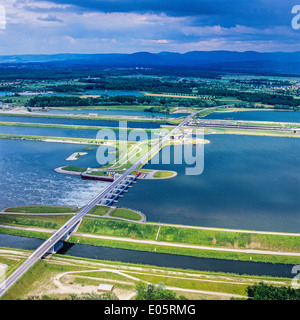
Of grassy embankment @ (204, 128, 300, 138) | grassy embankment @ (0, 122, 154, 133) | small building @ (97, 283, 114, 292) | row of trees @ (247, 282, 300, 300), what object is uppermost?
grassy embankment @ (0, 122, 154, 133)

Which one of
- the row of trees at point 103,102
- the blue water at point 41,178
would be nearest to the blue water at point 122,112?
the row of trees at point 103,102

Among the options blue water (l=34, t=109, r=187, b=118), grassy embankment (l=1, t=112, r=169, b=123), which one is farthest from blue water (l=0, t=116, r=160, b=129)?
blue water (l=34, t=109, r=187, b=118)

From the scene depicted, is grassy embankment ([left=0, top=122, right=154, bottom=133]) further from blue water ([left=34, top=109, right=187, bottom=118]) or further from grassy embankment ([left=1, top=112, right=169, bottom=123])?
blue water ([left=34, top=109, right=187, bottom=118])

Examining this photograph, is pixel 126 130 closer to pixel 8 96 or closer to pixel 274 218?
pixel 274 218

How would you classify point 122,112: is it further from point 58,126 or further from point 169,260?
point 169,260

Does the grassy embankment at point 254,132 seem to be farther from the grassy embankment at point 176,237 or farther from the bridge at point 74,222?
the grassy embankment at point 176,237

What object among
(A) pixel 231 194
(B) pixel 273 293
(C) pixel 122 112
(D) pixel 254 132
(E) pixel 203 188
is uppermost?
(C) pixel 122 112

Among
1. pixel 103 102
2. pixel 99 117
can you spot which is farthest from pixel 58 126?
pixel 103 102

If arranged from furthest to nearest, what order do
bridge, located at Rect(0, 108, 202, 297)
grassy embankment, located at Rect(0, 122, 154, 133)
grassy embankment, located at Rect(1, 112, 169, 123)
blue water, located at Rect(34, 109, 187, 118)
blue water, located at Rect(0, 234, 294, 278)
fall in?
blue water, located at Rect(34, 109, 187, 118)
grassy embankment, located at Rect(1, 112, 169, 123)
grassy embankment, located at Rect(0, 122, 154, 133)
blue water, located at Rect(0, 234, 294, 278)
bridge, located at Rect(0, 108, 202, 297)
